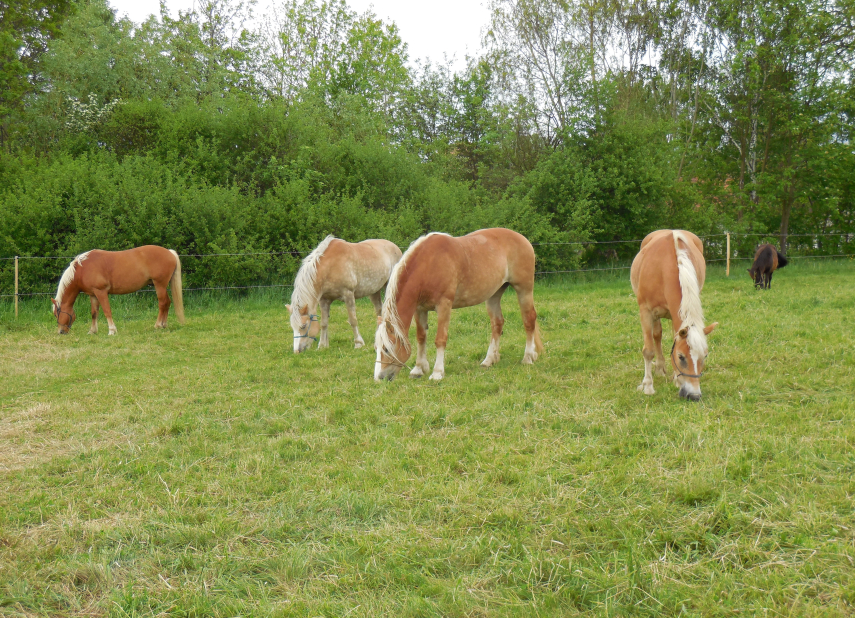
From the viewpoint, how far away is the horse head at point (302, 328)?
8.34m

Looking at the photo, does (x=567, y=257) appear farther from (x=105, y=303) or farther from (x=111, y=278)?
(x=105, y=303)

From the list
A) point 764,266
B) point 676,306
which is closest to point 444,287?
point 676,306

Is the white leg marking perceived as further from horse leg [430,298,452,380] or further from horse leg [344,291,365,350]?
horse leg [344,291,365,350]

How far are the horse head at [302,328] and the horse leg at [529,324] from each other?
3026 mm

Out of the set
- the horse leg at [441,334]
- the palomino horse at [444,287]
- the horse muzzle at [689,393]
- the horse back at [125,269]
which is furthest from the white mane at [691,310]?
the horse back at [125,269]

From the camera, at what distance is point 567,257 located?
1672cm

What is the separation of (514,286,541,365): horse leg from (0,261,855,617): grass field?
1.25ft

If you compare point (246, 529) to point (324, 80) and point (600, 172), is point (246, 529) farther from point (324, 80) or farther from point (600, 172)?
point (324, 80)

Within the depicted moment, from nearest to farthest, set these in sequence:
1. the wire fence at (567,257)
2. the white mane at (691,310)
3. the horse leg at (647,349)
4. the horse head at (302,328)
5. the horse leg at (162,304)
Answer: the white mane at (691,310)
the horse leg at (647,349)
the horse head at (302,328)
the horse leg at (162,304)
the wire fence at (567,257)

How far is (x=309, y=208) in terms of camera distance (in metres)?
15.1

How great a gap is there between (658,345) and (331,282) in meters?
4.75

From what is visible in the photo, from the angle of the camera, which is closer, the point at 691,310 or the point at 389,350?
the point at 691,310

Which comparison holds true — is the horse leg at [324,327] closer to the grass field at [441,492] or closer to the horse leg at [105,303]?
the grass field at [441,492]

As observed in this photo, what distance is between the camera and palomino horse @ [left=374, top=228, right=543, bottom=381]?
20.5ft
